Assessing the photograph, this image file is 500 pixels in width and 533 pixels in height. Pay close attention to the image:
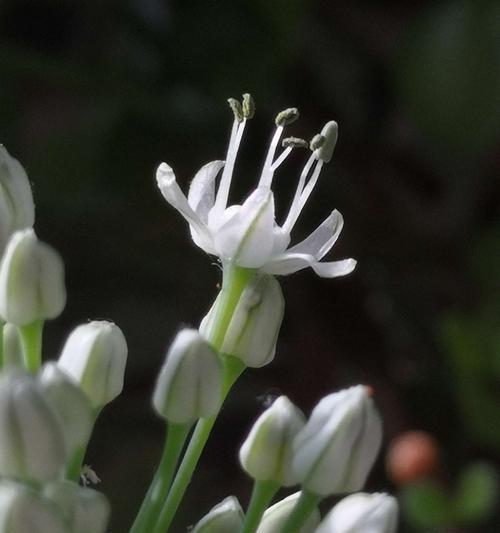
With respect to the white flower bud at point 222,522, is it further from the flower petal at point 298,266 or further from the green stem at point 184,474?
the flower petal at point 298,266

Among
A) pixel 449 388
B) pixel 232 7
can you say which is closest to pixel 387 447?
pixel 449 388

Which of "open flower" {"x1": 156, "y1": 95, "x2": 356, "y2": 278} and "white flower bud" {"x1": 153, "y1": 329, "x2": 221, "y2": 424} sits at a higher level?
"open flower" {"x1": 156, "y1": 95, "x2": 356, "y2": 278}

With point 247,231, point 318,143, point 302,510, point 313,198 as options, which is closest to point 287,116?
point 318,143

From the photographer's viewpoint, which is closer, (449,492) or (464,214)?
(449,492)

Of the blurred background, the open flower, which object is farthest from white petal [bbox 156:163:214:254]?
the blurred background

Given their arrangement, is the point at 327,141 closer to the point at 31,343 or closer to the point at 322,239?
the point at 322,239

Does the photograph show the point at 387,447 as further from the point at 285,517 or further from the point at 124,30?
the point at 285,517

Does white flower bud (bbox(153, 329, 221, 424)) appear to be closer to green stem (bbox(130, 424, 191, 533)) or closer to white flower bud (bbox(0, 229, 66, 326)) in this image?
green stem (bbox(130, 424, 191, 533))
